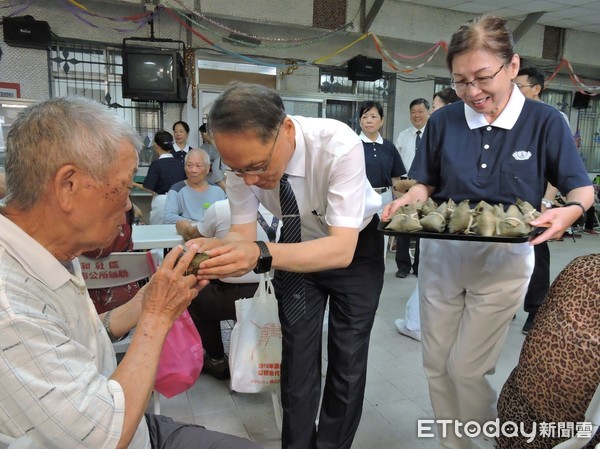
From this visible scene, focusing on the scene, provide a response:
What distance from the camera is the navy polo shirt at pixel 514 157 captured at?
59.9 inches

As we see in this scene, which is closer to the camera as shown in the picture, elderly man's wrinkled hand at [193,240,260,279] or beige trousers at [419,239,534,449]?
elderly man's wrinkled hand at [193,240,260,279]

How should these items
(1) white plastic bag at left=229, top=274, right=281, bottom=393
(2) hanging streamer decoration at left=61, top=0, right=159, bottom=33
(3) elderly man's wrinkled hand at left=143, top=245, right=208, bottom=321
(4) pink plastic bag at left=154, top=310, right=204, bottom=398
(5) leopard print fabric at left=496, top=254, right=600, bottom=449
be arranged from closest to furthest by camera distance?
(3) elderly man's wrinkled hand at left=143, top=245, right=208, bottom=321
(5) leopard print fabric at left=496, top=254, right=600, bottom=449
(4) pink plastic bag at left=154, top=310, right=204, bottom=398
(1) white plastic bag at left=229, top=274, right=281, bottom=393
(2) hanging streamer decoration at left=61, top=0, right=159, bottom=33

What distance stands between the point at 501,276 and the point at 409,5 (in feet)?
20.3

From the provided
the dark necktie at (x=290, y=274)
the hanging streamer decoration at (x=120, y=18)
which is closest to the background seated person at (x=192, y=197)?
the dark necktie at (x=290, y=274)

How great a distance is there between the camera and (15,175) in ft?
2.67

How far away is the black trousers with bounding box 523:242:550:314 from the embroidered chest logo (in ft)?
5.79

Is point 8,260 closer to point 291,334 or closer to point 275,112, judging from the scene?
point 275,112

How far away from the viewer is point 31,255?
81 cm

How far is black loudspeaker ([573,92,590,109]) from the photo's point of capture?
951 centimetres

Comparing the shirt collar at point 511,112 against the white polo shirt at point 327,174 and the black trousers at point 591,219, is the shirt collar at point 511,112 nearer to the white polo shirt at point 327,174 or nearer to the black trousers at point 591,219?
the white polo shirt at point 327,174

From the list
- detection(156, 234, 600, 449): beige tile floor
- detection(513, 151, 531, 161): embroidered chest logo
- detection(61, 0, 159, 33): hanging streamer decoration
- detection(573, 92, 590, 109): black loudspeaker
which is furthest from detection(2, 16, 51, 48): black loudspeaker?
detection(573, 92, 590, 109): black loudspeaker

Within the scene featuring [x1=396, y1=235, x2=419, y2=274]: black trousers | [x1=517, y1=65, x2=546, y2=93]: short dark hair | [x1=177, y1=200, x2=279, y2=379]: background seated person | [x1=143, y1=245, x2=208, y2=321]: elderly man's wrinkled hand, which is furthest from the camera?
[x1=396, y1=235, x2=419, y2=274]: black trousers

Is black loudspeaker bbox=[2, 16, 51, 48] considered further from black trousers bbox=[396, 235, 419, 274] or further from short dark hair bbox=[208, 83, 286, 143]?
short dark hair bbox=[208, 83, 286, 143]

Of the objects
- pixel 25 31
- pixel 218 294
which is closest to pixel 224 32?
pixel 25 31
